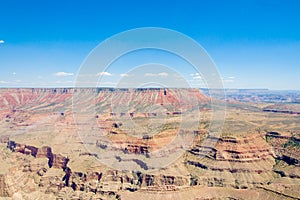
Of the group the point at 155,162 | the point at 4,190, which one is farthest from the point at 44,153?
the point at 4,190

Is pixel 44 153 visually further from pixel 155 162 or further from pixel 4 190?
pixel 4 190

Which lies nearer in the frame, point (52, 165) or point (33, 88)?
point (52, 165)

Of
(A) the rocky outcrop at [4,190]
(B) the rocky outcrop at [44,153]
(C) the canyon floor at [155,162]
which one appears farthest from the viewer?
(B) the rocky outcrop at [44,153]

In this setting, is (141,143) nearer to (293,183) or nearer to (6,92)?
(293,183)

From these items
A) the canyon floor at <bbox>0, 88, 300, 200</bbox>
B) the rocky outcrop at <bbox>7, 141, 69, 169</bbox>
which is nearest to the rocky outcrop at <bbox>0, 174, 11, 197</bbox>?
the canyon floor at <bbox>0, 88, 300, 200</bbox>

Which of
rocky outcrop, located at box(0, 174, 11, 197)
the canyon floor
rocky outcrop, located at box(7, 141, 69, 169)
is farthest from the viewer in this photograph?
rocky outcrop, located at box(7, 141, 69, 169)

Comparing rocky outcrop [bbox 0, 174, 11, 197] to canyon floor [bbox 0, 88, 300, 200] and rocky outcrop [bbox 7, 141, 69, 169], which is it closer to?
canyon floor [bbox 0, 88, 300, 200]

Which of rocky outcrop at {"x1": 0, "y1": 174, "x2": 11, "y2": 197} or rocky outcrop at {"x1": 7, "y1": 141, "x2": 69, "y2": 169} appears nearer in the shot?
rocky outcrop at {"x1": 0, "y1": 174, "x2": 11, "y2": 197}

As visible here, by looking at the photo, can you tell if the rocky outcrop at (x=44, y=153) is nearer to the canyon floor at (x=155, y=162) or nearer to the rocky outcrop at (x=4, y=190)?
the canyon floor at (x=155, y=162)

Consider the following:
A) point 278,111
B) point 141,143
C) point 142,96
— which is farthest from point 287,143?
point 278,111

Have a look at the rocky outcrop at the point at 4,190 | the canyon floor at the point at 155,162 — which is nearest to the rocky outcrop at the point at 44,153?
the canyon floor at the point at 155,162

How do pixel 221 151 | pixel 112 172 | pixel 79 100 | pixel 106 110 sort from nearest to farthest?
pixel 79 100
pixel 112 172
pixel 221 151
pixel 106 110
